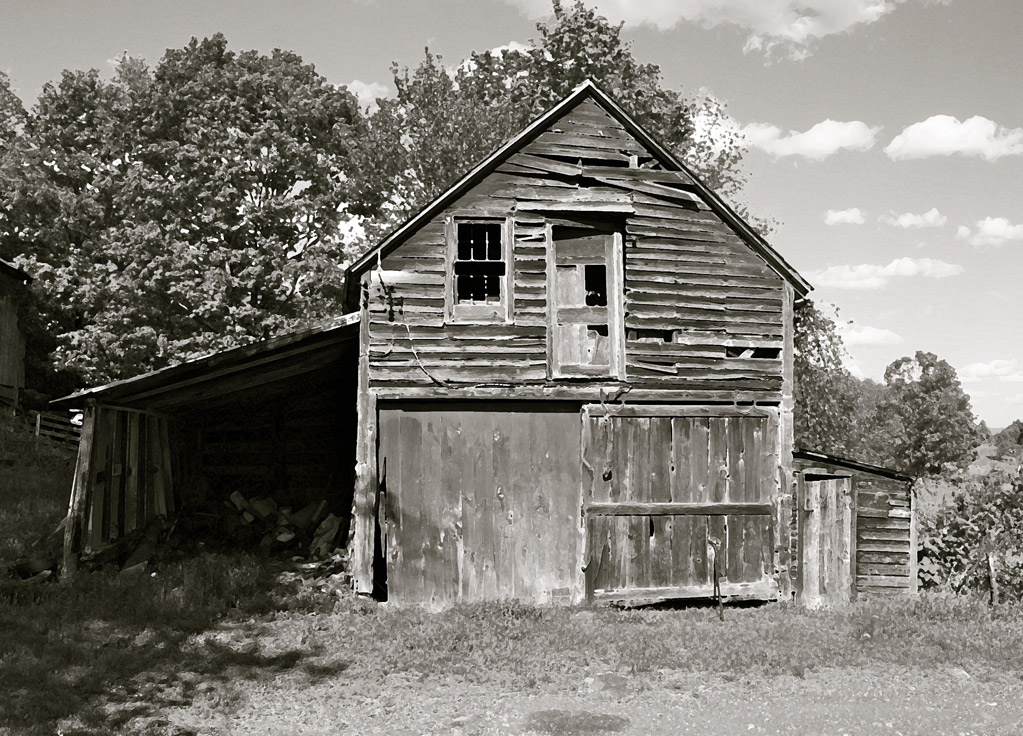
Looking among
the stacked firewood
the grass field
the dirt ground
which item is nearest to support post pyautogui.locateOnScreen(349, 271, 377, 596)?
the grass field

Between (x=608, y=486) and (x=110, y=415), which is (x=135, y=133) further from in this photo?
(x=608, y=486)

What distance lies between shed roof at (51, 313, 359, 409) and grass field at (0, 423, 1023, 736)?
253 cm

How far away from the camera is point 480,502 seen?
11531 mm

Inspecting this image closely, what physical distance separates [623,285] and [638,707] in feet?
19.8

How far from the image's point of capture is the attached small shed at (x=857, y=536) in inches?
469

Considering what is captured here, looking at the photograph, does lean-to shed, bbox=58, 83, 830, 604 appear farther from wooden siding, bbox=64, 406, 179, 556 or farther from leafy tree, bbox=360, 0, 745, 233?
leafy tree, bbox=360, 0, 745, 233

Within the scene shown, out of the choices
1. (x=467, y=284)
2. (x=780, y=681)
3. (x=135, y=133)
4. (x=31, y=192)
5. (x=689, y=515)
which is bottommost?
(x=780, y=681)

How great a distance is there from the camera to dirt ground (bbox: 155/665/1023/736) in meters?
7.05

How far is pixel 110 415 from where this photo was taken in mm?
12273

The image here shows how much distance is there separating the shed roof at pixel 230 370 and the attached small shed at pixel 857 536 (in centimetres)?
706

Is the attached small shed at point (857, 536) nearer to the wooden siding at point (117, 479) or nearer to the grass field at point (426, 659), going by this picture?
the grass field at point (426, 659)

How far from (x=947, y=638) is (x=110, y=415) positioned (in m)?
11.6

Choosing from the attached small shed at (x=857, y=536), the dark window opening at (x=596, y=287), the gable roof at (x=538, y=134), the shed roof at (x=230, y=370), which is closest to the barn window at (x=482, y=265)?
the gable roof at (x=538, y=134)

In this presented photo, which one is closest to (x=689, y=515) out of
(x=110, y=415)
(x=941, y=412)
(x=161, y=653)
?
(x=161, y=653)
